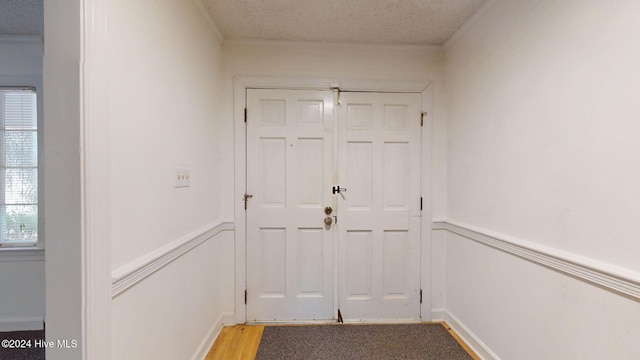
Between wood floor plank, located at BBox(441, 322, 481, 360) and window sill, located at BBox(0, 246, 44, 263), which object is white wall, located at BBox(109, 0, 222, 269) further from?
wood floor plank, located at BBox(441, 322, 481, 360)

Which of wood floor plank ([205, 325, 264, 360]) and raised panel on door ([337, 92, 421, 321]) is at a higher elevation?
raised panel on door ([337, 92, 421, 321])

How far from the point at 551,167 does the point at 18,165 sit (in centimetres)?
378

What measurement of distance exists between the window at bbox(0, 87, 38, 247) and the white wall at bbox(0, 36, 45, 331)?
10cm

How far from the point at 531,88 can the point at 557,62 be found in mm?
163

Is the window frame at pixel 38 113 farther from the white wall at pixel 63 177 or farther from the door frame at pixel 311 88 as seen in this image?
the white wall at pixel 63 177

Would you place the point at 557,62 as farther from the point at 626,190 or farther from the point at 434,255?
the point at 434,255

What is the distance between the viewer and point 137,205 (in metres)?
1.12

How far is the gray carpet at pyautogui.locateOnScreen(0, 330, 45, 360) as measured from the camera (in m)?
1.78

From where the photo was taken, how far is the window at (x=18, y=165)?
216cm

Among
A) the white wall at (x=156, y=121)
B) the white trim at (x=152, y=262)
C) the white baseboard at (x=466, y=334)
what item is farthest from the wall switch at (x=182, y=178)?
the white baseboard at (x=466, y=334)

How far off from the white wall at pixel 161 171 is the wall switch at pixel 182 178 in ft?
0.14

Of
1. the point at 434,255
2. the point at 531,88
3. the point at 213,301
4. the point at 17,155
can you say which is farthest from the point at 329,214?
the point at 17,155

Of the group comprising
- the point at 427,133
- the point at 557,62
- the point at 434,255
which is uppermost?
the point at 557,62

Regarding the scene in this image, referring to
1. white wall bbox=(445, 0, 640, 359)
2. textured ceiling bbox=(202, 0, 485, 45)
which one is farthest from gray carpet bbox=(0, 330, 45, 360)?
white wall bbox=(445, 0, 640, 359)
